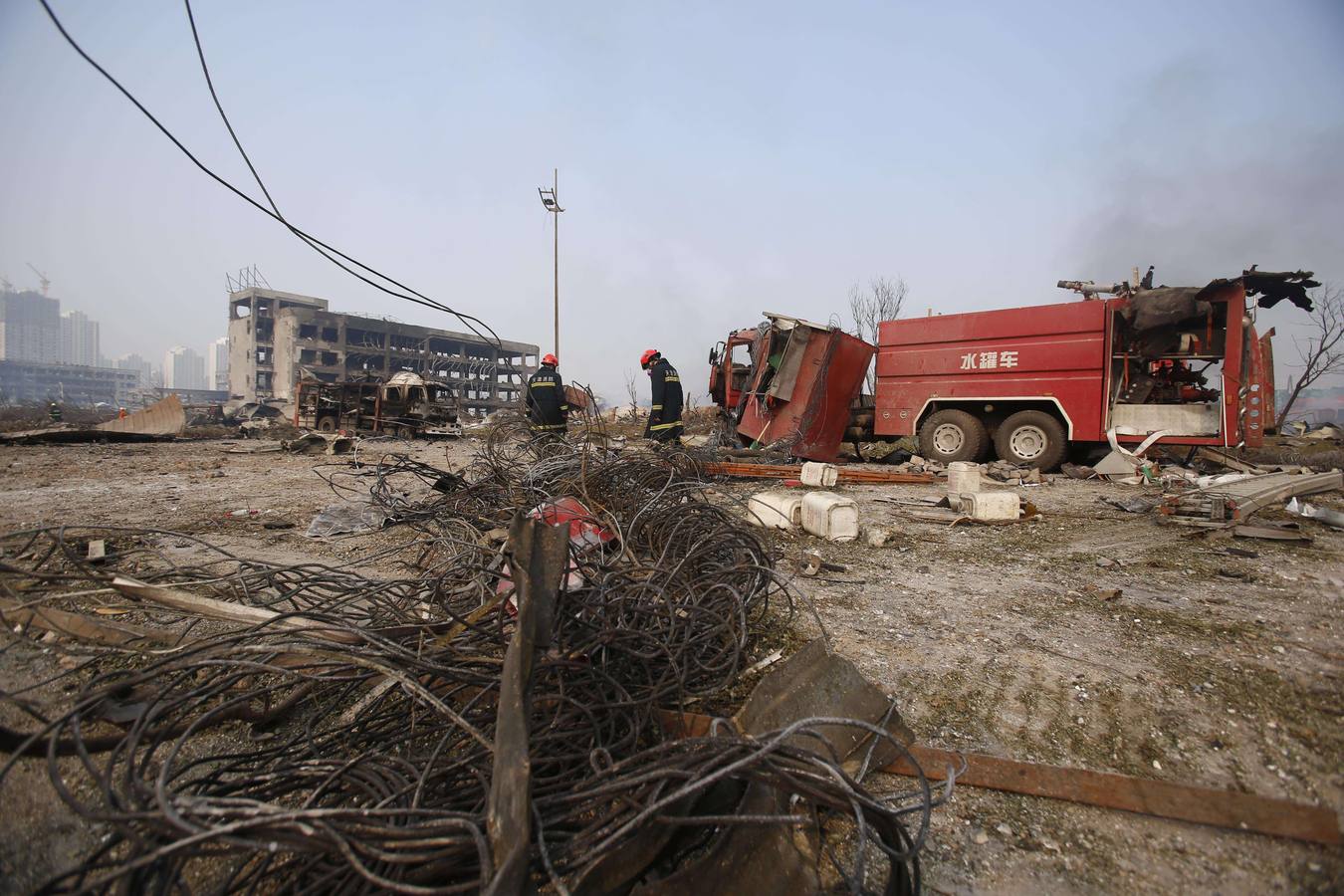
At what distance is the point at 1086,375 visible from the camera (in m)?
7.07

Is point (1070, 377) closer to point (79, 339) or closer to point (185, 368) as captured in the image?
point (79, 339)

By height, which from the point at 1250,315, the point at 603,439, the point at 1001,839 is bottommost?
the point at 1001,839

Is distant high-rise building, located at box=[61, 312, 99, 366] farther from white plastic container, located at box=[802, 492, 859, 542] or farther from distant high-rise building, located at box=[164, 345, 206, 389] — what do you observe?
white plastic container, located at box=[802, 492, 859, 542]

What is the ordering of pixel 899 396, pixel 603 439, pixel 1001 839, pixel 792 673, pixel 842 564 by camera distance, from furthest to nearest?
pixel 899 396, pixel 603 439, pixel 842 564, pixel 792 673, pixel 1001 839

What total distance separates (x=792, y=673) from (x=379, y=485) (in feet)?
12.0

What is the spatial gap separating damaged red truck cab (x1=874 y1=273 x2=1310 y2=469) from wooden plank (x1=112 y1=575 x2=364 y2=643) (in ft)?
26.5

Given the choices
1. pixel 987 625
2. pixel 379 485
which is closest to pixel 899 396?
pixel 987 625

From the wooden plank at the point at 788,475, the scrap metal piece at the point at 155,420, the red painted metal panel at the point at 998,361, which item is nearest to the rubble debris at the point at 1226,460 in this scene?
the red painted metal panel at the point at 998,361

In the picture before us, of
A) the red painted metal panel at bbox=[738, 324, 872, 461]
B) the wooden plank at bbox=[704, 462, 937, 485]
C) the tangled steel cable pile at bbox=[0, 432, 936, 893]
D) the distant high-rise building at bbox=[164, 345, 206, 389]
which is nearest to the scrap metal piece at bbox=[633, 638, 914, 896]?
the tangled steel cable pile at bbox=[0, 432, 936, 893]

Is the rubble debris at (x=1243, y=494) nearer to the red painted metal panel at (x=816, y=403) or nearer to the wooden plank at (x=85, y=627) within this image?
the red painted metal panel at (x=816, y=403)

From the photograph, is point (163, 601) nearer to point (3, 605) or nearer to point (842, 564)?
point (3, 605)

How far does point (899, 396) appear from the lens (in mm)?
8492

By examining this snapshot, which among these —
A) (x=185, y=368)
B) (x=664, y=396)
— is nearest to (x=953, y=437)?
(x=664, y=396)

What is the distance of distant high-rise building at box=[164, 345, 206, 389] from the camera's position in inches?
5177
